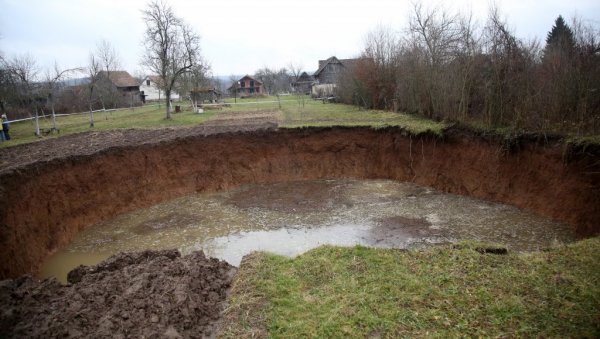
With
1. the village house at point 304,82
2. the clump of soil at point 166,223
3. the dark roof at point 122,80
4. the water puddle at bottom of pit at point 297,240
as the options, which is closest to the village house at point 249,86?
the village house at point 304,82

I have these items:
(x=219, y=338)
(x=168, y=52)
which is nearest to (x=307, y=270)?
(x=219, y=338)

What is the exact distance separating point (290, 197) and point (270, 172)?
3.09m

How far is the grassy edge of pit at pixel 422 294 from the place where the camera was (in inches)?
179

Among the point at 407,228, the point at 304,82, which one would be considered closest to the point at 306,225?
the point at 407,228

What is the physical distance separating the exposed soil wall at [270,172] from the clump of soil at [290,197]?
1207 millimetres

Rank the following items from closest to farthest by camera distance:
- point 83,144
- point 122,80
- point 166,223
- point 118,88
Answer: point 166,223
point 83,144
point 118,88
point 122,80

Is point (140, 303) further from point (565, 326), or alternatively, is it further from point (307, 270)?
point (565, 326)

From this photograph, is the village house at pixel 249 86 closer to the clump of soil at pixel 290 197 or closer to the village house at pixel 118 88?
the village house at pixel 118 88

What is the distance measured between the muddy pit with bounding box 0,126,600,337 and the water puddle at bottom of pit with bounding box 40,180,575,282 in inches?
2.7

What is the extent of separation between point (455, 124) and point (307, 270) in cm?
1095

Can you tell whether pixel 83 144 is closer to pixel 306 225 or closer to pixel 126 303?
pixel 306 225

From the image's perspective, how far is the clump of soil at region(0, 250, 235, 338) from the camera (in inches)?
187

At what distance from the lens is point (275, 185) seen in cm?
1605

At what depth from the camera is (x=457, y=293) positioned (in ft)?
16.9
